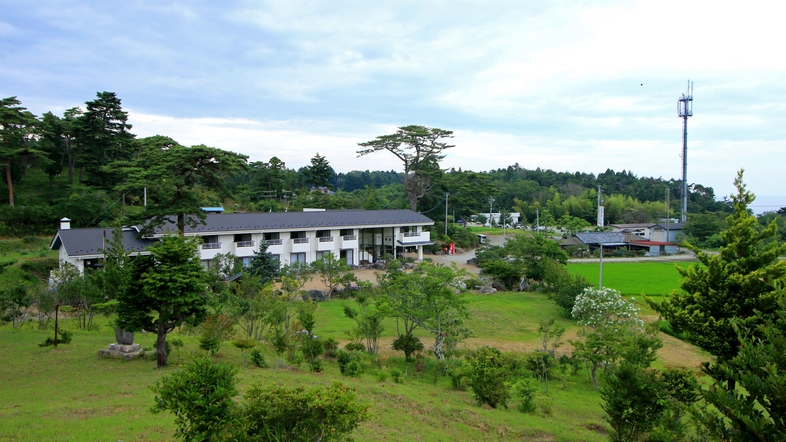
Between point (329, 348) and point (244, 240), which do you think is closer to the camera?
point (329, 348)

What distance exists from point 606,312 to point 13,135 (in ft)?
127

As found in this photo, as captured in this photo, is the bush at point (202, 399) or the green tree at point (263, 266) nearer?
the bush at point (202, 399)

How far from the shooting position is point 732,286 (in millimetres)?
9828

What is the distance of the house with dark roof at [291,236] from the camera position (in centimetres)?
2517

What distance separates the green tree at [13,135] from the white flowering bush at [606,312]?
1432 inches

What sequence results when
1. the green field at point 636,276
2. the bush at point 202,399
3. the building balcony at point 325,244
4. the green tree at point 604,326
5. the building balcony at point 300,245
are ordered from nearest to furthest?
the bush at point 202,399 < the green tree at point 604,326 < the green field at point 636,276 < the building balcony at point 300,245 < the building balcony at point 325,244

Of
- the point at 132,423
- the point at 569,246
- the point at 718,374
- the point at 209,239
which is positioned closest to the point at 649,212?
the point at 569,246

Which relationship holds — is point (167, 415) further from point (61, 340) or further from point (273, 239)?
point (273, 239)

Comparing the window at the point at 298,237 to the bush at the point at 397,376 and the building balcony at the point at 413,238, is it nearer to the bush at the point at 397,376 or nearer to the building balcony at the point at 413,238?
the building balcony at the point at 413,238

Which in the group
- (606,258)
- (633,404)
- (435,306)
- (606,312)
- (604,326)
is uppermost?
(435,306)

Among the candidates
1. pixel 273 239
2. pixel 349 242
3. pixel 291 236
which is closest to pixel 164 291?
pixel 273 239

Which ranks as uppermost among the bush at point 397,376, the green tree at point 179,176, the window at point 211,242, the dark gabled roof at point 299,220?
the green tree at point 179,176

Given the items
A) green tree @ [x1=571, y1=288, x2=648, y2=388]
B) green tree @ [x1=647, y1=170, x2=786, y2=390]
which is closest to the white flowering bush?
green tree @ [x1=571, y1=288, x2=648, y2=388]

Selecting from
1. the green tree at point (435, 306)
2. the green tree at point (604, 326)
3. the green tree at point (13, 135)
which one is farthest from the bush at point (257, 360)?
the green tree at point (13, 135)
